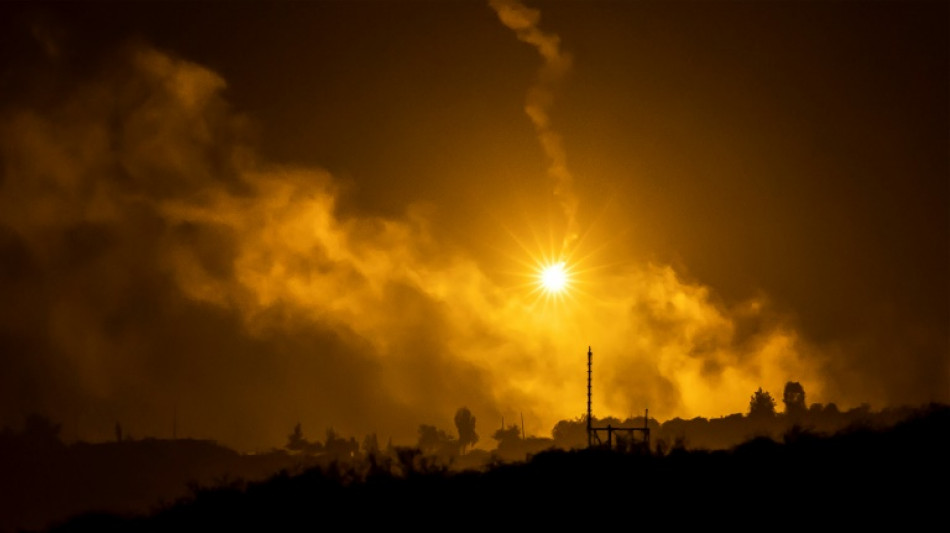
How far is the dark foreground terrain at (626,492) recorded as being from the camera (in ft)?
105

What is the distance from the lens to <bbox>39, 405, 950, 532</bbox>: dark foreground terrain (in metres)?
32.0

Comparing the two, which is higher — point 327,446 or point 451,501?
point 327,446

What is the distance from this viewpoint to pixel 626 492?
3512 cm

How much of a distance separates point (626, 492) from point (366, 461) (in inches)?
518

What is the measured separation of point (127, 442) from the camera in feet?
509

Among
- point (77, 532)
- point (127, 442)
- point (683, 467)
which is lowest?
point (77, 532)

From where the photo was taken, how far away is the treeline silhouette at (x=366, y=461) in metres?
37.5

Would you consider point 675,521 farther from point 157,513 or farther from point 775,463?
point 157,513

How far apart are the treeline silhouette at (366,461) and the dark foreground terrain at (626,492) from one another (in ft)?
0.42

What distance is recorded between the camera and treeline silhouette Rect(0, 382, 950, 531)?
37.5 meters

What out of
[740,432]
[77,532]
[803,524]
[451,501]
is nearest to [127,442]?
[740,432]

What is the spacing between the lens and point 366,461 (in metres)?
44.1

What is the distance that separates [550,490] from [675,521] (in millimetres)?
5029

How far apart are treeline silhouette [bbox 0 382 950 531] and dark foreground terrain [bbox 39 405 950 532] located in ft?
0.42
